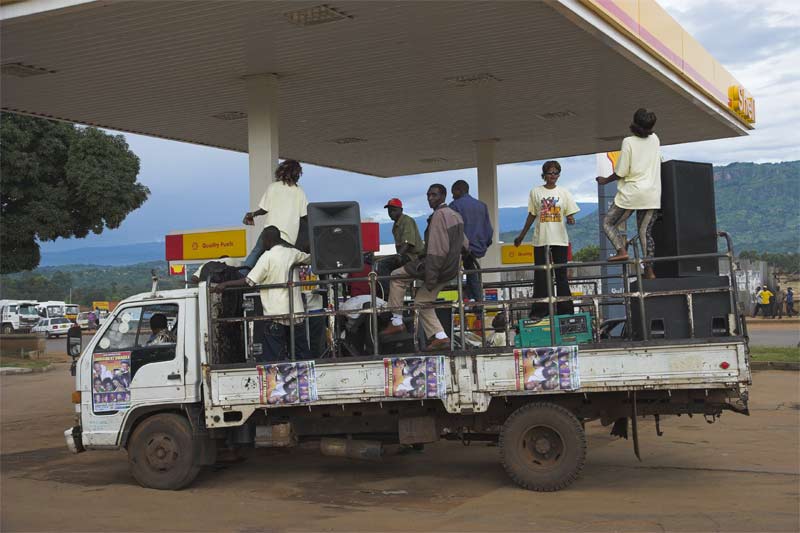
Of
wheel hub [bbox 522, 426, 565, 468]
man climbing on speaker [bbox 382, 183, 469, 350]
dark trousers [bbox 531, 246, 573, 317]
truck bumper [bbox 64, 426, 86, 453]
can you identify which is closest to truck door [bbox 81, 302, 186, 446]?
truck bumper [bbox 64, 426, 86, 453]

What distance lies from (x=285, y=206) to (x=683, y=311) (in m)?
4.55

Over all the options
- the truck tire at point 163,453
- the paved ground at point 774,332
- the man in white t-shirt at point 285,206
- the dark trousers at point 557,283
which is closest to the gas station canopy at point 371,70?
the man in white t-shirt at point 285,206

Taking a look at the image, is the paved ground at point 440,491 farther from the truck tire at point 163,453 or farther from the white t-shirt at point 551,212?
the white t-shirt at point 551,212

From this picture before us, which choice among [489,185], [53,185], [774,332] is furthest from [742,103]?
[53,185]

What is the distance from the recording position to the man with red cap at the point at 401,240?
986cm

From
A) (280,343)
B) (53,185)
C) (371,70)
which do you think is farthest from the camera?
(53,185)

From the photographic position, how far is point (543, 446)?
866 cm

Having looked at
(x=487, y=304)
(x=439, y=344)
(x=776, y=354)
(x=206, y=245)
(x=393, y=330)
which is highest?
(x=206, y=245)

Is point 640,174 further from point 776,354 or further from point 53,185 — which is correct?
point 53,185

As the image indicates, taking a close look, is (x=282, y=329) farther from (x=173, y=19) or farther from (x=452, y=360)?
(x=173, y=19)

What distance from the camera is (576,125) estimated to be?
1850 cm

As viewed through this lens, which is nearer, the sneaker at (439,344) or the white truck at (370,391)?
the white truck at (370,391)

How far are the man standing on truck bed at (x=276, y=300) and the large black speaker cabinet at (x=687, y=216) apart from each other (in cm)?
387

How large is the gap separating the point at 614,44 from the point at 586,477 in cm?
593
